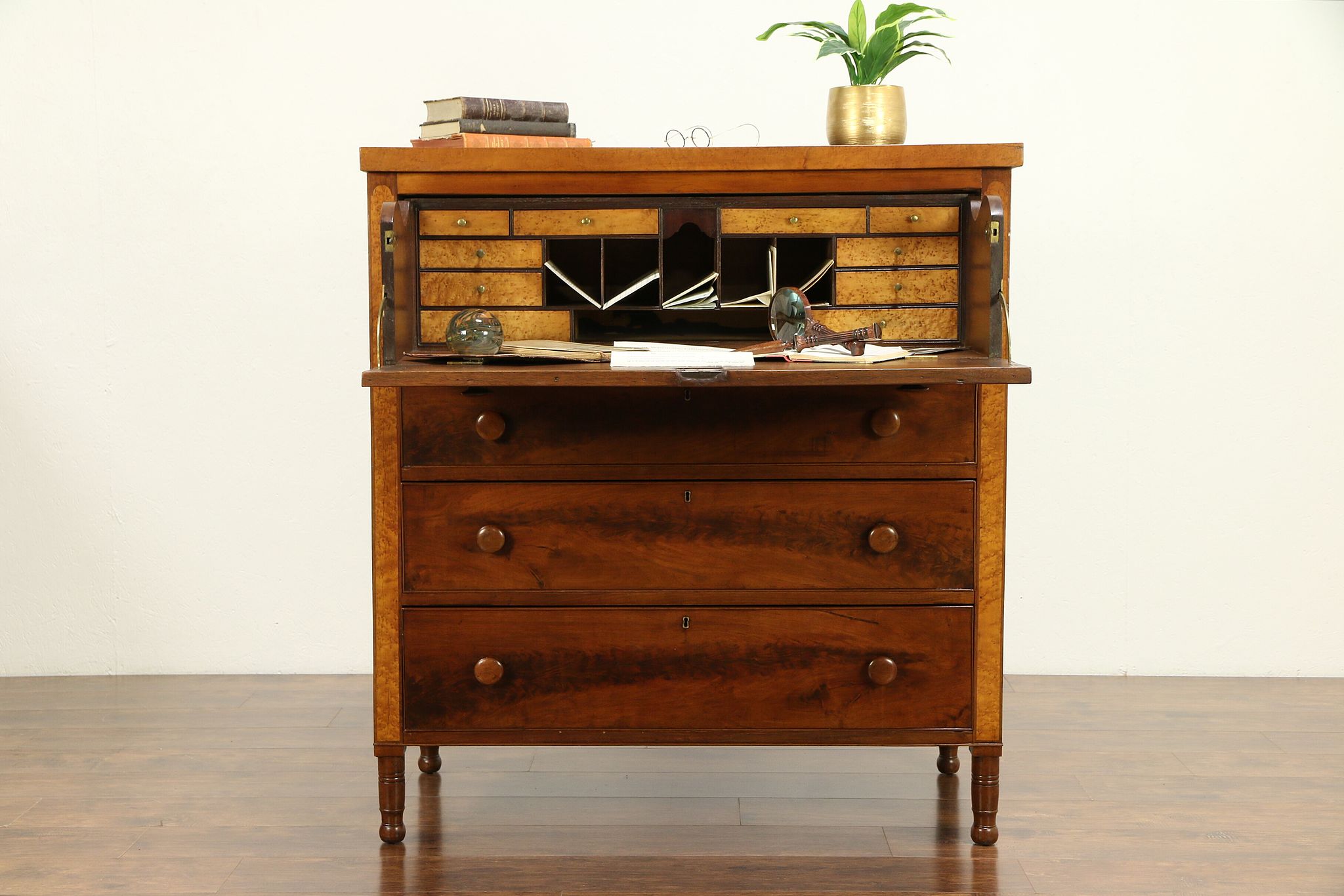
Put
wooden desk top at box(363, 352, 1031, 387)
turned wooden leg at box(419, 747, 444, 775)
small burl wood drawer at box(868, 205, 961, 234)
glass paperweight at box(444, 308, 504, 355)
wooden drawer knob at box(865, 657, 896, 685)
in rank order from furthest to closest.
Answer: turned wooden leg at box(419, 747, 444, 775), small burl wood drawer at box(868, 205, 961, 234), wooden drawer knob at box(865, 657, 896, 685), glass paperweight at box(444, 308, 504, 355), wooden desk top at box(363, 352, 1031, 387)

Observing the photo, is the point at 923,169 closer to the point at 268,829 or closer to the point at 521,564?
the point at 521,564

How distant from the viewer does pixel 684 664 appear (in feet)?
8.14

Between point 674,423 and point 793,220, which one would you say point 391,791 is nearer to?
point 674,423

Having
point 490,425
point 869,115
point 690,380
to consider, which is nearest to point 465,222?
point 490,425

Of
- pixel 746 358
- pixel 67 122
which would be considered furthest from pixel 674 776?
pixel 67 122

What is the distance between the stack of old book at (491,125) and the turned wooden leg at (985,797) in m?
1.50

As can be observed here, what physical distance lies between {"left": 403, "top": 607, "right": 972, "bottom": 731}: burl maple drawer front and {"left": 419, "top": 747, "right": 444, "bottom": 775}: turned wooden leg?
1.63 ft

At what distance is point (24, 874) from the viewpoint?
7.86 ft

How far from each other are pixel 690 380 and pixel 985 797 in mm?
1122

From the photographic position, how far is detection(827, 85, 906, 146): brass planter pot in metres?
2.63

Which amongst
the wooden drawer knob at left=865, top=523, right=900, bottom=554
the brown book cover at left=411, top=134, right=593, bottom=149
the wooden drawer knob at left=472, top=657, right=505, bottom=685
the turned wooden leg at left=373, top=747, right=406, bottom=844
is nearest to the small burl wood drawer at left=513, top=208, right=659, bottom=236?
the brown book cover at left=411, top=134, right=593, bottom=149

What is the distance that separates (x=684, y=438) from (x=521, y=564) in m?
0.40

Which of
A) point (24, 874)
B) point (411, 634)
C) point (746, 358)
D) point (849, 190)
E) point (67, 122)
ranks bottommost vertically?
point (24, 874)

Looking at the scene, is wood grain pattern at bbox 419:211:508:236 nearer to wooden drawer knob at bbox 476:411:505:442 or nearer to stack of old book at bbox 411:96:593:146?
stack of old book at bbox 411:96:593:146
